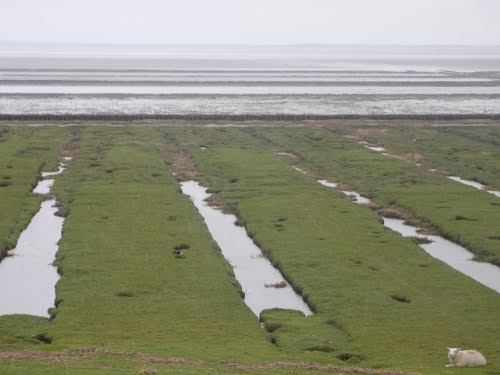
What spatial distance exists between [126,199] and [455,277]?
68.2 feet

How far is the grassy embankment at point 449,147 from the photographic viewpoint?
60531mm

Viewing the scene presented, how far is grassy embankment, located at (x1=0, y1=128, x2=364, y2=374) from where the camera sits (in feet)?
74.3

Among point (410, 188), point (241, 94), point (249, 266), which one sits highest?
point (249, 266)

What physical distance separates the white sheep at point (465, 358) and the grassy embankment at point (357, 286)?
0.37m

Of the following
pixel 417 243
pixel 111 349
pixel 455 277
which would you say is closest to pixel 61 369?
pixel 111 349

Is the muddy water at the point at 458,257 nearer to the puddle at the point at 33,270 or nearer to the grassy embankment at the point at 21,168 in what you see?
the puddle at the point at 33,270

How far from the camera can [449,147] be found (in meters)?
72.4

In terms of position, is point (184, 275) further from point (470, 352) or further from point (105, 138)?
point (105, 138)

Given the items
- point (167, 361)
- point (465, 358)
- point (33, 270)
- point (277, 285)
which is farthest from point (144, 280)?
point (465, 358)

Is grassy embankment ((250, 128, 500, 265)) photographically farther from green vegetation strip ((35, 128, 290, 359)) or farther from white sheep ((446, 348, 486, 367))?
white sheep ((446, 348, 486, 367))

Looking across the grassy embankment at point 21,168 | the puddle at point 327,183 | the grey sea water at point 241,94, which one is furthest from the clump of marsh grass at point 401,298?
the grey sea water at point 241,94

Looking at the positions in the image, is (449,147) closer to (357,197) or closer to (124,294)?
(357,197)

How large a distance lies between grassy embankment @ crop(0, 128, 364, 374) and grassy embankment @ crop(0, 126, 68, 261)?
235cm

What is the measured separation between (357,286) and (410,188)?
2176cm
